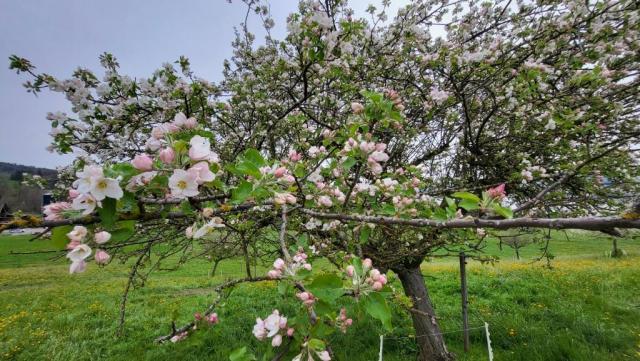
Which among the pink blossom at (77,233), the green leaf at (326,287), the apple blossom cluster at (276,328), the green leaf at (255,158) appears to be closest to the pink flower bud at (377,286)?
the green leaf at (326,287)

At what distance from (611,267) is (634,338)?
7286 mm

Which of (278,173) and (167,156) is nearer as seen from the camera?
(167,156)

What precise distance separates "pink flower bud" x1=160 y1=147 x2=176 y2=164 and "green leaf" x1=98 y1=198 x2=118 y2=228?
0.17 meters

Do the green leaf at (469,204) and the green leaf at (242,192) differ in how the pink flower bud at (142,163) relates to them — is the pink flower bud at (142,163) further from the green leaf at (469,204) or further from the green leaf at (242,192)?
the green leaf at (469,204)

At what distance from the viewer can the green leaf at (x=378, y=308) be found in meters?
1.01

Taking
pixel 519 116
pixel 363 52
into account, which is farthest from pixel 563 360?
pixel 363 52

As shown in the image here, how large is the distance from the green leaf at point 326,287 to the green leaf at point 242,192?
1.24ft

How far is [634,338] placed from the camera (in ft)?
16.9

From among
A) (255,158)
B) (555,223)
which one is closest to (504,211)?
(555,223)

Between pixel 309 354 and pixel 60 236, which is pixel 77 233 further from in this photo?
pixel 309 354

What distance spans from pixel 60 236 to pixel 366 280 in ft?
3.09

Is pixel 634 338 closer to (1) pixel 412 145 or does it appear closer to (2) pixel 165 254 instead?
(1) pixel 412 145

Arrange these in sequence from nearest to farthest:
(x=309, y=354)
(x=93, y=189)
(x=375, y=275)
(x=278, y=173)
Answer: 1. (x=93, y=189)
2. (x=309, y=354)
3. (x=375, y=275)
4. (x=278, y=173)

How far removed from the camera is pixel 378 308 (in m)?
1.03
